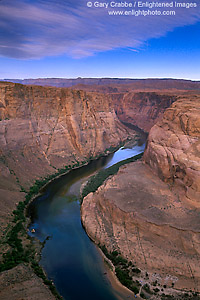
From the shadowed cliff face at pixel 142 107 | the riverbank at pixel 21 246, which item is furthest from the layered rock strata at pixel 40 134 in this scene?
the shadowed cliff face at pixel 142 107

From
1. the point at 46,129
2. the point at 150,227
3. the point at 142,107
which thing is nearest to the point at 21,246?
the point at 150,227

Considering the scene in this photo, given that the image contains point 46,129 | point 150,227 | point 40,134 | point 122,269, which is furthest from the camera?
point 46,129

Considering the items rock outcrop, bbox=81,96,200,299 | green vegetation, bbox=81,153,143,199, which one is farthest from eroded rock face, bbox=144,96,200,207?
green vegetation, bbox=81,153,143,199

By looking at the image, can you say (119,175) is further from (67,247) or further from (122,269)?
(122,269)

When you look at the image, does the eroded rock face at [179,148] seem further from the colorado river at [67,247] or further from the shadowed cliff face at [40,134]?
the shadowed cliff face at [40,134]

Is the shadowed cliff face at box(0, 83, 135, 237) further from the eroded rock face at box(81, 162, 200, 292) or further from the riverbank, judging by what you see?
the eroded rock face at box(81, 162, 200, 292)
